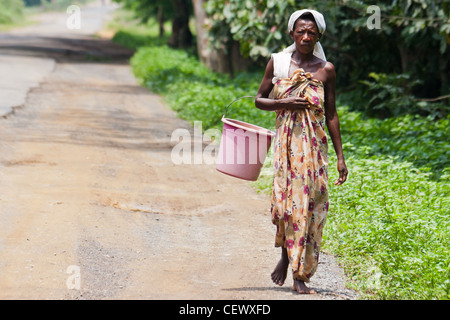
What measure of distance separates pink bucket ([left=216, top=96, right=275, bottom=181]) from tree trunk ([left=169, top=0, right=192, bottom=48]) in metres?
23.3

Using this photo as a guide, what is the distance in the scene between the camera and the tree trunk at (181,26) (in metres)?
27.7

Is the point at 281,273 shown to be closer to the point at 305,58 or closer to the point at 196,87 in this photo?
the point at 305,58

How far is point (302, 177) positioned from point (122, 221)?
254 centimetres

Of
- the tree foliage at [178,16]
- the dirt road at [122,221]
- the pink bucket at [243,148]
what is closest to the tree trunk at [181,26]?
the tree foliage at [178,16]

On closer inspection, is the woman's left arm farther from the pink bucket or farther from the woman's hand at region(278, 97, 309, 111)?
the pink bucket

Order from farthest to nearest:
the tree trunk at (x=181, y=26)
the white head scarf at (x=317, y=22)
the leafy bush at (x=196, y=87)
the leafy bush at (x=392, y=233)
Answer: the tree trunk at (x=181, y=26) < the leafy bush at (x=196, y=87) < the leafy bush at (x=392, y=233) < the white head scarf at (x=317, y=22)

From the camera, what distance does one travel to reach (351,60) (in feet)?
50.9

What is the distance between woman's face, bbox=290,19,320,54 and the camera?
4.52m

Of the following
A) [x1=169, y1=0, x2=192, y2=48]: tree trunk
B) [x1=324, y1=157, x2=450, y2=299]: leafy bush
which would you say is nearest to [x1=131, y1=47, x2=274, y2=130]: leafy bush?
[x1=324, y1=157, x2=450, y2=299]: leafy bush

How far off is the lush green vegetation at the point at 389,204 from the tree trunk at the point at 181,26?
598 inches

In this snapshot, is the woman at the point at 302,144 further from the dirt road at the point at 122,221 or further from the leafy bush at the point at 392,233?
the leafy bush at the point at 392,233

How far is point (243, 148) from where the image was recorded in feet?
16.4

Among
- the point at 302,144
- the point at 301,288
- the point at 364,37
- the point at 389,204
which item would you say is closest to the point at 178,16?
the point at 364,37
